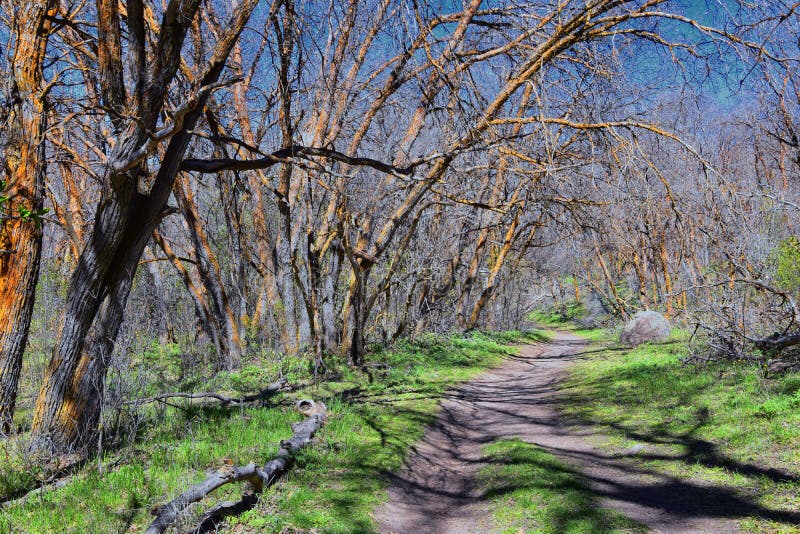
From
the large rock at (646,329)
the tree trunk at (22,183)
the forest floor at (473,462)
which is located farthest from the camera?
the large rock at (646,329)

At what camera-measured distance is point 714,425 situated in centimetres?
627

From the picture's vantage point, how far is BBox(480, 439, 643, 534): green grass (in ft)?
14.5

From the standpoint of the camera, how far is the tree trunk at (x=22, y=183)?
547cm

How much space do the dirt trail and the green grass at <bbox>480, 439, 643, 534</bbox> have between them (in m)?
0.14

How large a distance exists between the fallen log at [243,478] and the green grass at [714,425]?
11.9ft

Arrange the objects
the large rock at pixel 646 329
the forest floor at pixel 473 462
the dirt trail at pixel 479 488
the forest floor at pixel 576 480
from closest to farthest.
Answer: the forest floor at pixel 473 462, the forest floor at pixel 576 480, the dirt trail at pixel 479 488, the large rock at pixel 646 329

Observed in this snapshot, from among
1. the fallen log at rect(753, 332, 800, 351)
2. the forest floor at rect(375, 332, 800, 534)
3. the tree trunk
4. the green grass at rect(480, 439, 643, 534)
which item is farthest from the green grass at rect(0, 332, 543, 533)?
the fallen log at rect(753, 332, 800, 351)

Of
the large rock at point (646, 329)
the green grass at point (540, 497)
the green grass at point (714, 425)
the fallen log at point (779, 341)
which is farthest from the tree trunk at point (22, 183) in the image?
the large rock at point (646, 329)

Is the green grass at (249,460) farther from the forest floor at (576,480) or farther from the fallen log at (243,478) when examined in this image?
the forest floor at (576,480)

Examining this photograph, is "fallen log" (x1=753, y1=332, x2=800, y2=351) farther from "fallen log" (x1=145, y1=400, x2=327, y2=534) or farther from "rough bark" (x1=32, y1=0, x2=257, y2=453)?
"rough bark" (x1=32, y1=0, x2=257, y2=453)

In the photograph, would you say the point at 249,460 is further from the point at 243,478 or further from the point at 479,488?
the point at 479,488

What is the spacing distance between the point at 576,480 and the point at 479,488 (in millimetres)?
989

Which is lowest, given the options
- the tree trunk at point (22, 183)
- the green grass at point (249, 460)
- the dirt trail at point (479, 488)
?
the dirt trail at point (479, 488)

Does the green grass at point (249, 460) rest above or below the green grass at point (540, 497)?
above
